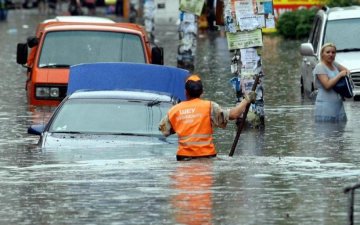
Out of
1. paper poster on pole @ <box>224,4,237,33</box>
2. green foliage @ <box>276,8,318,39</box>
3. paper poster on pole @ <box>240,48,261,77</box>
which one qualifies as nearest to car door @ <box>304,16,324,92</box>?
paper poster on pole @ <box>240,48,261,77</box>

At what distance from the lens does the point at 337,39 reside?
25375 millimetres

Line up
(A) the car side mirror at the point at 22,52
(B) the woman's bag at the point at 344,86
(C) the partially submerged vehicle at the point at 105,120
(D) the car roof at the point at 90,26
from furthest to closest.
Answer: (D) the car roof at the point at 90,26 < (A) the car side mirror at the point at 22,52 < (B) the woman's bag at the point at 344,86 < (C) the partially submerged vehicle at the point at 105,120

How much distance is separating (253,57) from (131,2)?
41.8 meters

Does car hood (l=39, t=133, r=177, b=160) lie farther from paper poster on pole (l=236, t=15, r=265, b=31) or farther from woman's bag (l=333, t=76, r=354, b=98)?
paper poster on pole (l=236, t=15, r=265, b=31)

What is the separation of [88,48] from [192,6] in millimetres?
9591

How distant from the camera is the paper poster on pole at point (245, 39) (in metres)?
20.5

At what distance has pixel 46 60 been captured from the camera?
23000 mm

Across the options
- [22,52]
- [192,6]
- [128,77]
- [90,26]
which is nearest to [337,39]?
[90,26]

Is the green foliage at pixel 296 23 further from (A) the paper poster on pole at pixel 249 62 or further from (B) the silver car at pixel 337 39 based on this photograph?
(A) the paper poster on pole at pixel 249 62

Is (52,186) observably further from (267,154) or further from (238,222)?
(267,154)

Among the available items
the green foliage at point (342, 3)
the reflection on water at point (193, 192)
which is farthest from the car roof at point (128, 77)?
the green foliage at point (342, 3)

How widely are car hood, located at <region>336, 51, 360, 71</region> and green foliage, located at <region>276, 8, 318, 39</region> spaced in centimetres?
1918

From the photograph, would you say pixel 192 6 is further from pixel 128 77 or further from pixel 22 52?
pixel 128 77

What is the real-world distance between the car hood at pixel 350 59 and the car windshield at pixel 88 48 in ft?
11.6
